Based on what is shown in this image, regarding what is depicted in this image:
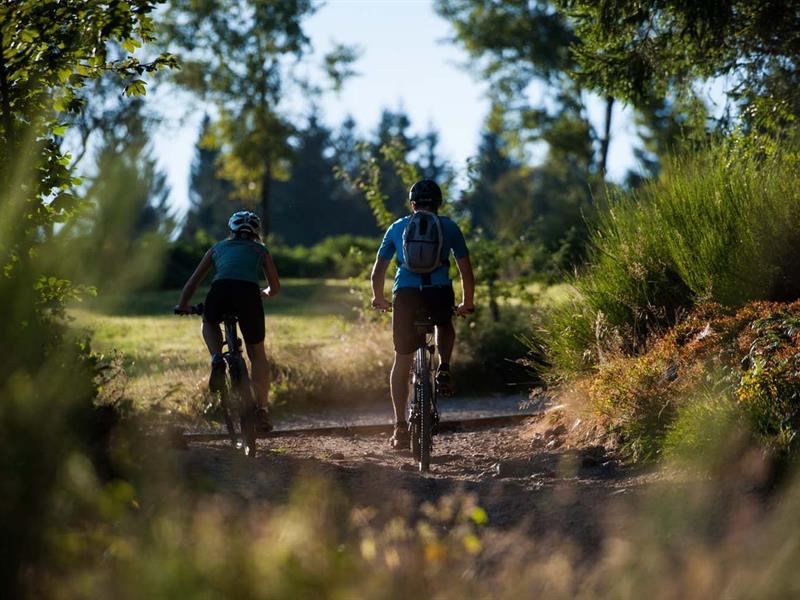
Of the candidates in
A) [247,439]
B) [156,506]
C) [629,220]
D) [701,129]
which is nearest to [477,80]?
[701,129]

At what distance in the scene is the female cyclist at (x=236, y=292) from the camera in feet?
26.1

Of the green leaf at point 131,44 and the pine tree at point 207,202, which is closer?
the green leaf at point 131,44

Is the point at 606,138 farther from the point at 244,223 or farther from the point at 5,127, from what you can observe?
the point at 5,127

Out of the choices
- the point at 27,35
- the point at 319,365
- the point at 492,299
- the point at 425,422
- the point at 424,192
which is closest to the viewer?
the point at 27,35

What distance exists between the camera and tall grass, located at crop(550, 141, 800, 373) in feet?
29.1

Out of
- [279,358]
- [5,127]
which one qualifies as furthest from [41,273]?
[279,358]

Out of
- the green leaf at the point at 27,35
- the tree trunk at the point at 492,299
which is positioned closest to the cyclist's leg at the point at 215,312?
the green leaf at the point at 27,35

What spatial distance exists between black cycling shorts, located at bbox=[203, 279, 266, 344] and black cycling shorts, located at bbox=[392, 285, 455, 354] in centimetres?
99

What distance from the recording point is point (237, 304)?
798 centimetres

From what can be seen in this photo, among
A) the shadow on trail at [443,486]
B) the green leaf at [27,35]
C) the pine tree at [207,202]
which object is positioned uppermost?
the pine tree at [207,202]

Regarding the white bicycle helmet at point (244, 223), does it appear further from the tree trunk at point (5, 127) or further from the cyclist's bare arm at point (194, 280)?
the tree trunk at point (5, 127)

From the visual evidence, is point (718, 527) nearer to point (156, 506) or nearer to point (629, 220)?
point (156, 506)

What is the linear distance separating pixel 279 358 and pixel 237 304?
5063mm

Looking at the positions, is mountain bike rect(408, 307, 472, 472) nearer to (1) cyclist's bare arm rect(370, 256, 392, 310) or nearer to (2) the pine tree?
(1) cyclist's bare arm rect(370, 256, 392, 310)
